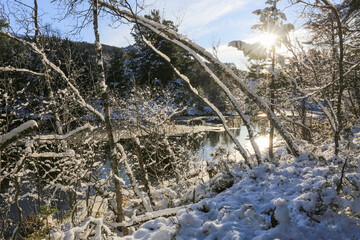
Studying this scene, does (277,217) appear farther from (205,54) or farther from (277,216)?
(205,54)

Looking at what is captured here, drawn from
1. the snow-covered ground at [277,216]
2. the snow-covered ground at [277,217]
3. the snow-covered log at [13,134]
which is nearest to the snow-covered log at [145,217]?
the snow-covered ground at [277,216]

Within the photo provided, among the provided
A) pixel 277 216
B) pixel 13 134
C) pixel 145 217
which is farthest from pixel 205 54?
pixel 13 134

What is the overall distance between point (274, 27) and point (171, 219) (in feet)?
26.7

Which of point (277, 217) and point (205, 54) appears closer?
point (277, 217)

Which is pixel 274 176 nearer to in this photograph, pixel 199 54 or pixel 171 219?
pixel 171 219

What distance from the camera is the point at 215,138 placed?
2398 centimetres

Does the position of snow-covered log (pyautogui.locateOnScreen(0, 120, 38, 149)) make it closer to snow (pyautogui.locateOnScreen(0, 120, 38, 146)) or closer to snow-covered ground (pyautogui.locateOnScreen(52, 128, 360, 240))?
snow (pyautogui.locateOnScreen(0, 120, 38, 146))

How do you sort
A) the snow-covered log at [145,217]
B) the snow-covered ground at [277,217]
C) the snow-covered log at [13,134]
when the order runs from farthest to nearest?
1. the snow-covered log at [145,217]
2. the snow-covered ground at [277,217]
3. the snow-covered log at [13,134]

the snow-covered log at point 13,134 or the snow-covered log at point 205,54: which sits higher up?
the snow-covered log at point 205,54

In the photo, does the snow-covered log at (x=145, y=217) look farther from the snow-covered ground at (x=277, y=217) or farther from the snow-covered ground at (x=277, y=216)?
the snow-covered ground at (x=277, y=217)

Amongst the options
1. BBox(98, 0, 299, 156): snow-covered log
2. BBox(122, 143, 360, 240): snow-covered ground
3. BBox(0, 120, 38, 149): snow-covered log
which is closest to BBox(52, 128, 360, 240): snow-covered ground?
BBox(122, 143, 360, 240): snow-covered ground

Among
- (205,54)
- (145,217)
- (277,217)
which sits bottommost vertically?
(145,217)

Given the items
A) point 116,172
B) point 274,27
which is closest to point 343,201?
point 116,172

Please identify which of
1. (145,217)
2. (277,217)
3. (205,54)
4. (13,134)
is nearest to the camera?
(13,134)
